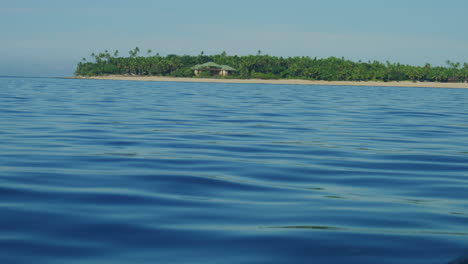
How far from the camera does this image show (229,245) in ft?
14.5

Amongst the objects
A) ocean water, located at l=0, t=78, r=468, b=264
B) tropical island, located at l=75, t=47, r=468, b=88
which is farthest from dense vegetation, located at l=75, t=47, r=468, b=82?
ocean water, located at l=0, t=78, r=468, b=264

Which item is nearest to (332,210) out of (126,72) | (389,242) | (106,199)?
(389,242)

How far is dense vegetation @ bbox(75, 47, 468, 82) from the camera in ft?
448

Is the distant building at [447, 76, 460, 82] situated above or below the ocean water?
below

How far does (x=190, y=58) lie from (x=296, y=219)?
152 m

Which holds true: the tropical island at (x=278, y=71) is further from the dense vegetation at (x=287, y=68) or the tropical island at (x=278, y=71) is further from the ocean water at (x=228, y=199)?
the ocean water at (x=228, y=199)

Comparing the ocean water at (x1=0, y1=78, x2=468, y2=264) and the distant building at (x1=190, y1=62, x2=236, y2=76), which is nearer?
the ocean water at (x1=0, y1=78, x2=468, y2=264)

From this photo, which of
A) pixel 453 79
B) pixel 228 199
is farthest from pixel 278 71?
pixel 228 199

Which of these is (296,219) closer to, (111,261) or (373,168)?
(111,261)

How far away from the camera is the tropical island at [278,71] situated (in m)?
136

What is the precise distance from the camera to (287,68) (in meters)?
144

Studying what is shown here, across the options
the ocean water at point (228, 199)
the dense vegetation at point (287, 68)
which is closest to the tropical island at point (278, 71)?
the dense vegetation at point (287, 68)

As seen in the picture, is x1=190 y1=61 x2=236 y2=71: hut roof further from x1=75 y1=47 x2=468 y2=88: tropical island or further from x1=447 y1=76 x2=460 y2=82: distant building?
x1=447 y1=76 x2=460 y2=82: distant building

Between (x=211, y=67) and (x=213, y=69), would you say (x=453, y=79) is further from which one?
(x=211, y=67)
